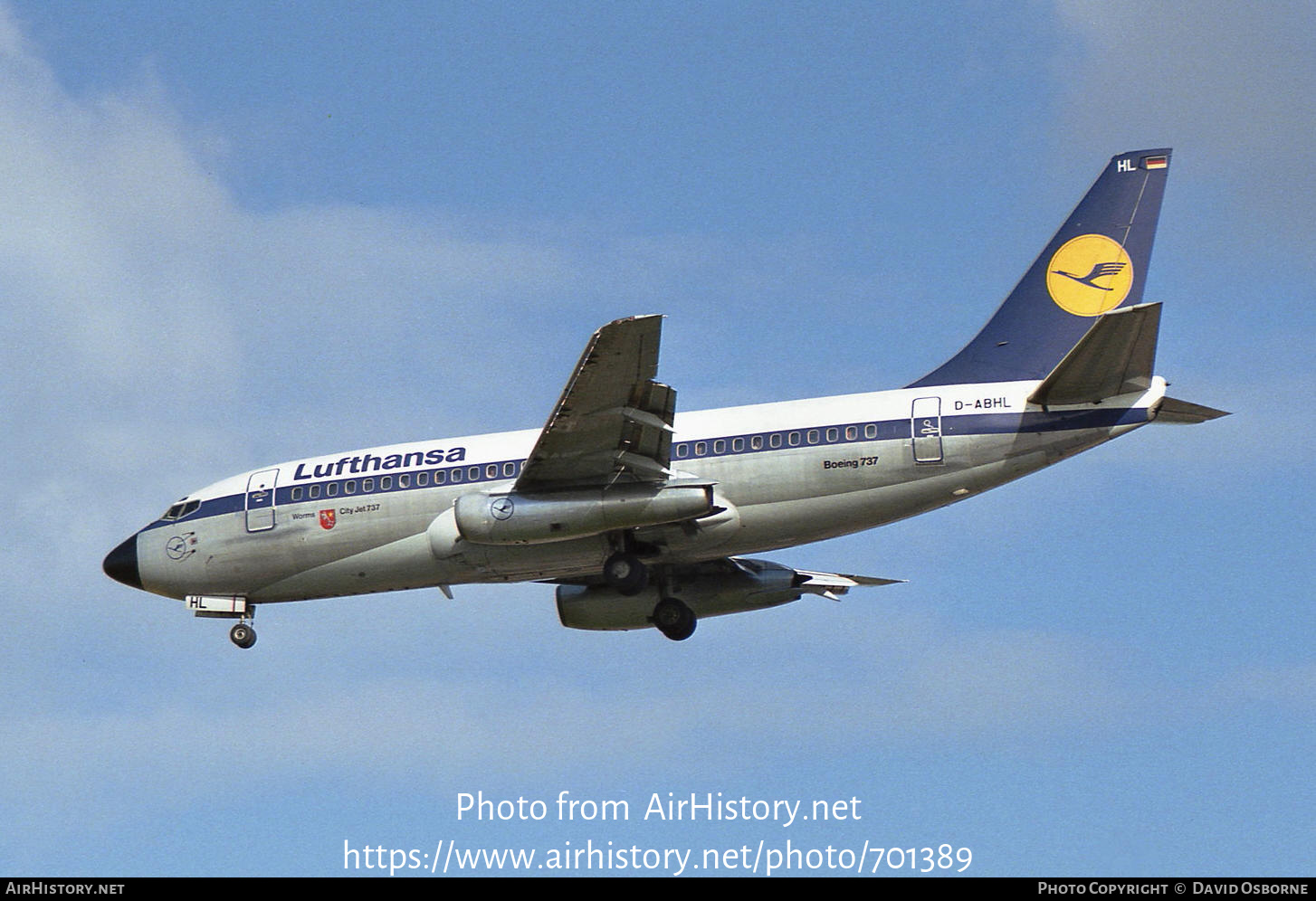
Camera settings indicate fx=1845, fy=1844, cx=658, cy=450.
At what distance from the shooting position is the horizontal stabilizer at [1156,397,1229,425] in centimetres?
3403

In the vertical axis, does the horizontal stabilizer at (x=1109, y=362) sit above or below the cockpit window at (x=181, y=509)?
below

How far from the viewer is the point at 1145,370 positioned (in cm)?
3369

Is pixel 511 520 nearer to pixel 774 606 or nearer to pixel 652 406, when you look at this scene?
pixel 652 406

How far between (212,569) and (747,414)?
11.9m

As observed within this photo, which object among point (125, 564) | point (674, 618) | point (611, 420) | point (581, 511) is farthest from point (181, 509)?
point (611, 420)

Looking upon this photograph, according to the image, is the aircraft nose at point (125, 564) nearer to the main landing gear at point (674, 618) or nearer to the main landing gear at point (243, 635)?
the main landing gear at point (243, 635)

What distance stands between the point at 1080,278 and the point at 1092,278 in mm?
240

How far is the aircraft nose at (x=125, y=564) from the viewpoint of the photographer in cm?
4000

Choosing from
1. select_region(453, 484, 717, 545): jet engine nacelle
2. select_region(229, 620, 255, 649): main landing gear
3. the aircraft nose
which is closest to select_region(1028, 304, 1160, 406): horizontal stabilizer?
select_region(453, 484, 717, 545): jet engine nacelle

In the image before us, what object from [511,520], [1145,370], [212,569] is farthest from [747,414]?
[212,569]

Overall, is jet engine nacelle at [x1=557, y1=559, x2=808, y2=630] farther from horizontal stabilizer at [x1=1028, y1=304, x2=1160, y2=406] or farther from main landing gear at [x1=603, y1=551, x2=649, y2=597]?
horizontal stabilizer at [x1=1028, y1=304, x2=1160, y2=406]

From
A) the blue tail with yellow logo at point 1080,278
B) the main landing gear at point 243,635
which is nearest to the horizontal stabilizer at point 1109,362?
the blue tail with yellow logo at point 1080,278

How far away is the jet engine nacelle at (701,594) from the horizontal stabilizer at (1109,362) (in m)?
8.83
